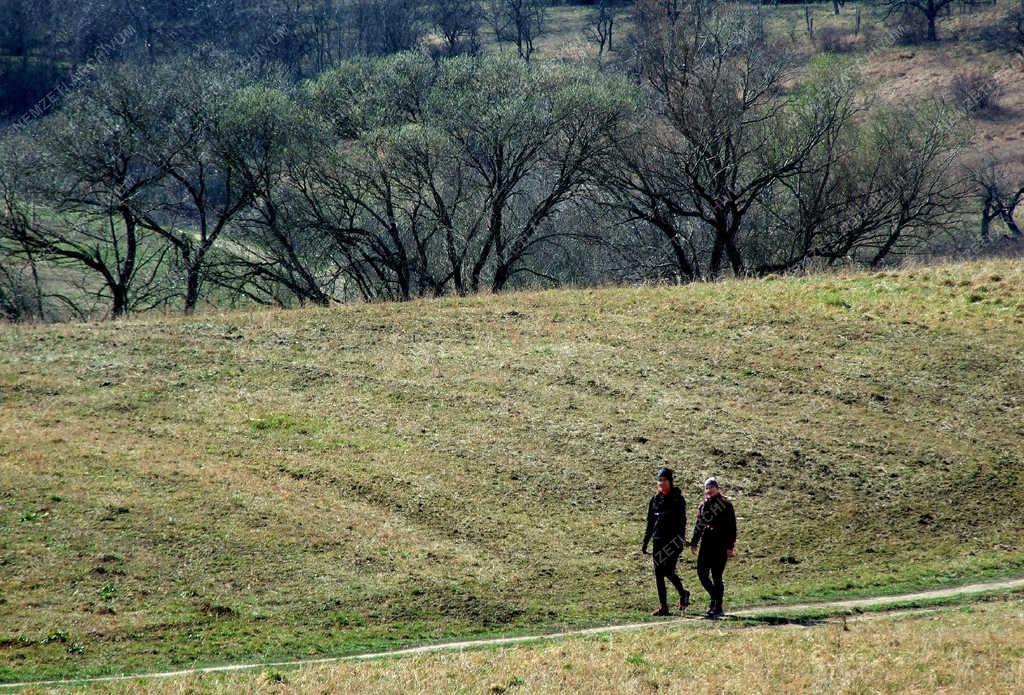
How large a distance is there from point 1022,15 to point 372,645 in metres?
103

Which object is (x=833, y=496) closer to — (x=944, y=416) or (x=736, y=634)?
(x=944, y=416)

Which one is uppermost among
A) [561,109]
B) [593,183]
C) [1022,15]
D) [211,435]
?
[1022,15]

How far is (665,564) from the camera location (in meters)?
16.7

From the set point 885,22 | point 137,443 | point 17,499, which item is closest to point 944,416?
point 137,443

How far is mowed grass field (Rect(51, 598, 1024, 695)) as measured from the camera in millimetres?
12656

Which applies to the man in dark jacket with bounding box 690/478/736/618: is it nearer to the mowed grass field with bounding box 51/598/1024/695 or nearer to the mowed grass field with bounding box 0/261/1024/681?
the mowed grass field with bounding box 51/598/1024/695

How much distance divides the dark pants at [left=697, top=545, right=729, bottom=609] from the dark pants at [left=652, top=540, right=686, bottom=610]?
0.39m

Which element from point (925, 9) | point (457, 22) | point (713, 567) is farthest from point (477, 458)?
point (925, 9)

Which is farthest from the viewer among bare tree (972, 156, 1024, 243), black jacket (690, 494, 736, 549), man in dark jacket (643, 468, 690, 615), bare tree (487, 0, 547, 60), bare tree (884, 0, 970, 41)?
bare tree (487, 0, 547, 60)

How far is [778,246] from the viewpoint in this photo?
2013 inches

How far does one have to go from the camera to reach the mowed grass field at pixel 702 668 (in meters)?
12.7

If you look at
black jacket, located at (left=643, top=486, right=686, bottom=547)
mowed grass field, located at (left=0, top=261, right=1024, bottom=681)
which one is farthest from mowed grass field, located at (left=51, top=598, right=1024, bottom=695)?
mowed grass field, located at (left=0, top=261, right=1024, bottom=681)

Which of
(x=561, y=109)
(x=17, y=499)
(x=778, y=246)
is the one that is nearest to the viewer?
(x=17, y=499)

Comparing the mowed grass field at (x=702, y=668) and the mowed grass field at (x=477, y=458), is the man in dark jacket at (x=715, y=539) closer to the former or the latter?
the mowed grass field at (x=702, y=668)
